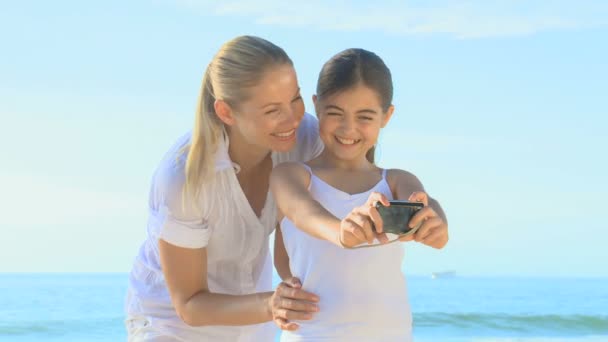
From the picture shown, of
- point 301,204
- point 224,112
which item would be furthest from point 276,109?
point 301,204

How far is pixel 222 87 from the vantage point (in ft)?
10.4

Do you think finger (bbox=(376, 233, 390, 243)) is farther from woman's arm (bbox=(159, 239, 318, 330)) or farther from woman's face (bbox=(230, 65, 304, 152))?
woman's face (bbox=(230, 65, 304, 152))

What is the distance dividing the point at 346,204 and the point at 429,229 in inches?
19.8

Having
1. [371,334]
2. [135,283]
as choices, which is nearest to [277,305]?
[371,334]

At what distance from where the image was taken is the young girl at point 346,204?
8.68 feet

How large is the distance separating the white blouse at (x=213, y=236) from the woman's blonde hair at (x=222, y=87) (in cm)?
5

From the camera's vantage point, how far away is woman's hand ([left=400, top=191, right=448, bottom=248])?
2.27 m

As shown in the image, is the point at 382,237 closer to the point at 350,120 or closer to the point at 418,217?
the point at 418,217

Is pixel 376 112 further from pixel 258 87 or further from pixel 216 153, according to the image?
pixel 216 153

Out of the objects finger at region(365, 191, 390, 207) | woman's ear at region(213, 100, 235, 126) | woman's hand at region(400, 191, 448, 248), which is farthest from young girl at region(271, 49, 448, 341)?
woman's ear at region(213, 100, 235, 126)

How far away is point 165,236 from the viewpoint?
323 cm

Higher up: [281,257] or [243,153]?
[243,153]

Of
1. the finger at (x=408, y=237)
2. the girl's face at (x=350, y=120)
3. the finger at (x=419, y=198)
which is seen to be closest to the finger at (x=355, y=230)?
the finger at (x=408, y=237)

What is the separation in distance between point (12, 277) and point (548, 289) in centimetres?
1459
